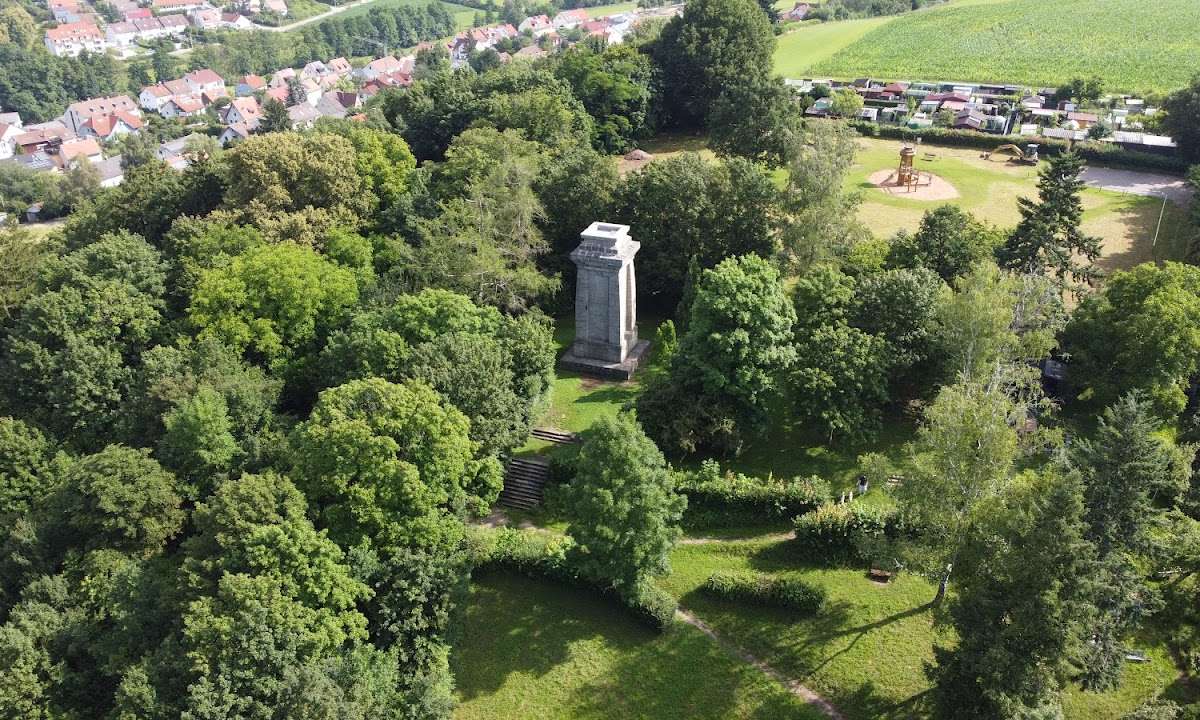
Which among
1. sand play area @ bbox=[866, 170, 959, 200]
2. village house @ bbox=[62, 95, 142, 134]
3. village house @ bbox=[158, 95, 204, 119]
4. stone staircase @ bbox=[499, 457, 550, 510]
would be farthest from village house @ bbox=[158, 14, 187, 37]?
stone staircase @ bbox=[499, 457, 550, 510]

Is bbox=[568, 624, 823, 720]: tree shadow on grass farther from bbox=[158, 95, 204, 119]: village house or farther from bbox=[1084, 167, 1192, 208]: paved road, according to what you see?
bbox=[158, 95, 204, 119]: village house

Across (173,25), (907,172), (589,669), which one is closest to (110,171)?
(173,25)

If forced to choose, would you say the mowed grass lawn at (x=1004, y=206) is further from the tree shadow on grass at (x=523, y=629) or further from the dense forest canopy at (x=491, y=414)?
the tree shadow on grass at (x=523, y=629)

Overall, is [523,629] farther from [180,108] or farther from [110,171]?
[180,108]

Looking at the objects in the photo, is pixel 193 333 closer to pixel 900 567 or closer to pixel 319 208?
pixel 319 208

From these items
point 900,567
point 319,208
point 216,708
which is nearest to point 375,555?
point 216,708

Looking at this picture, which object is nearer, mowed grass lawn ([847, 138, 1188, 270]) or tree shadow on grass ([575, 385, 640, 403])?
tree shadow on grass ([575, 385, 640, 403])
